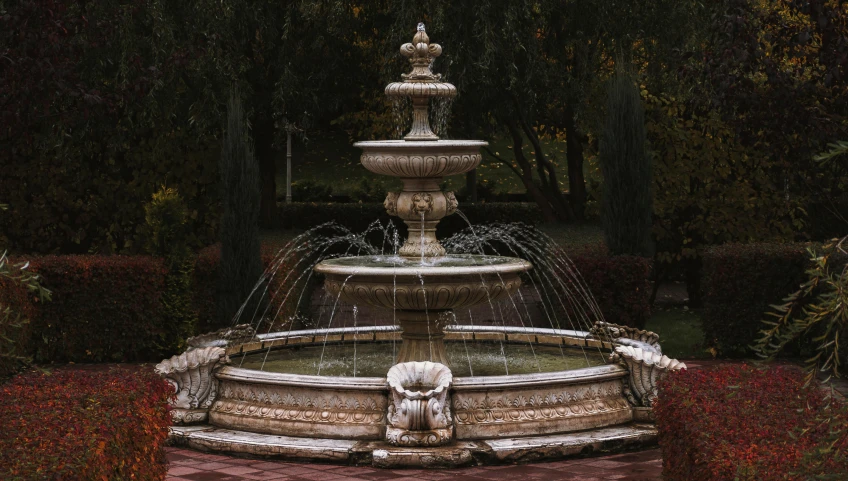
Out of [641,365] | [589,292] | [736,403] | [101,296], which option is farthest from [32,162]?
[736,403]

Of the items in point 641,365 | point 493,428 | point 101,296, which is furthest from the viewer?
point 101,296

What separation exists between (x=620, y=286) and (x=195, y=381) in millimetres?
5442

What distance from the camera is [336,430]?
7883mm

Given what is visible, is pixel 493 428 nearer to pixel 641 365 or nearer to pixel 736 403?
pixel 641 365

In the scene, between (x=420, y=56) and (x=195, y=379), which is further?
(x=420, y=56)

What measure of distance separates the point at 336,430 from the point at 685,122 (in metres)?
9.36

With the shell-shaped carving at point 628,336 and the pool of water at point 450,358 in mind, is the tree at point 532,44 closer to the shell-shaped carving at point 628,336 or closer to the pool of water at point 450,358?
the pool of water at point 450,358

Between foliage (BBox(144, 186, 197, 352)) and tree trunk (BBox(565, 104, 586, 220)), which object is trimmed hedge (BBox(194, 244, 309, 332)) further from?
tree trunk (BBox(565, 104, 586, 220))

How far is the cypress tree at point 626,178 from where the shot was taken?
12820mm

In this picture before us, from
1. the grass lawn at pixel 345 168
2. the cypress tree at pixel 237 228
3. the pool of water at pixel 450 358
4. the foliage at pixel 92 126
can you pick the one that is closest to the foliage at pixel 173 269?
the cypress tree at pixel 237 228

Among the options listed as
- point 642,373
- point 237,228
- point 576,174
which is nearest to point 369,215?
point 576,174

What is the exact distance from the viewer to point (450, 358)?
10.4m

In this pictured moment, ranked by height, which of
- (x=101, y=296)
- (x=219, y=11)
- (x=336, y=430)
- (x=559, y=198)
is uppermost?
(x=219, y=11)

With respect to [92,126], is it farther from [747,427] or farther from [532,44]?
[747,427]
